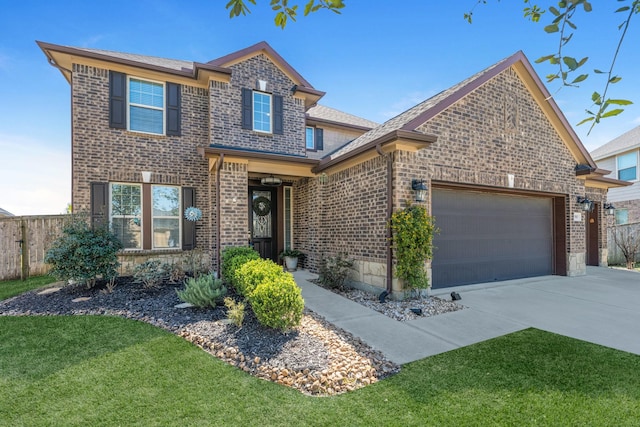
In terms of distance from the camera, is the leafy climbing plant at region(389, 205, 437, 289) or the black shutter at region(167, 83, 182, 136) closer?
the leafy climbing plant at region(389, 205, 437, 289)

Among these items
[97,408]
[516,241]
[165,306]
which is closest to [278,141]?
[165,306]

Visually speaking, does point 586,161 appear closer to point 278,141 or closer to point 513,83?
point 513,83

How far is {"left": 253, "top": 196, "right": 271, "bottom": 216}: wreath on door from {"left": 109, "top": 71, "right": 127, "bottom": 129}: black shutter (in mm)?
4168

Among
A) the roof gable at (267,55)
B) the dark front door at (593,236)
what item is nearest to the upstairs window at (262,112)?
the roof gable at (267,55)

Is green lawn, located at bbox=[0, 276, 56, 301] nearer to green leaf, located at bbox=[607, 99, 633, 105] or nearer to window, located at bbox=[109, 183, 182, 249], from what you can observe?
window, located at bbox=[109, 183, 182, 249]

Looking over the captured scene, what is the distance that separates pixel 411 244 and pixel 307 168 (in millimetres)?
4189

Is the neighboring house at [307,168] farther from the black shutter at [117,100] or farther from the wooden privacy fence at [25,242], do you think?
the wooden privacy fence at [25,242]

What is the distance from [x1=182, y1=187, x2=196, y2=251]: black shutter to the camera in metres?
8.82

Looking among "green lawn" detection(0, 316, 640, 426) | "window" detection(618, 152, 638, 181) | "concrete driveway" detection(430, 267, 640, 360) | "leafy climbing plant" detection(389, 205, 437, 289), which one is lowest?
"concrete driveway" detection(430, 267, 640, 360)

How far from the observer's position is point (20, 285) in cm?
778

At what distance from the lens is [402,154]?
21.4 feet

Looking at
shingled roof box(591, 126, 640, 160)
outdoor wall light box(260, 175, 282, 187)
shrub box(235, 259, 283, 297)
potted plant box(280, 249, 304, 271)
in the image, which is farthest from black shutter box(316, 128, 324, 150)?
shingled roof box(591, 126, 640, 160)

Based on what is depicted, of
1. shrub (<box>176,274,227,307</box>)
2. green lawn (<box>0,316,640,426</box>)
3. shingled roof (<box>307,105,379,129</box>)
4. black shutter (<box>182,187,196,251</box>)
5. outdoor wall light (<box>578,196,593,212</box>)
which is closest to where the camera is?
green lawn (<box>0,316,640,426</box>)

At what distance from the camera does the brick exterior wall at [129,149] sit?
26.1 ft
